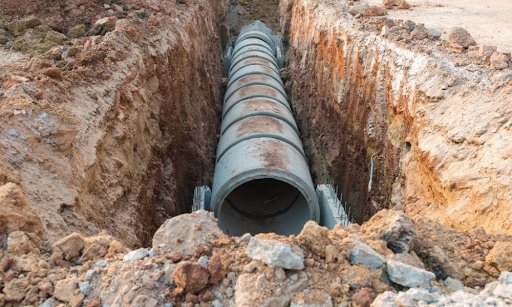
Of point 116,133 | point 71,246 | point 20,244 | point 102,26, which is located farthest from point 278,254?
point 102,26

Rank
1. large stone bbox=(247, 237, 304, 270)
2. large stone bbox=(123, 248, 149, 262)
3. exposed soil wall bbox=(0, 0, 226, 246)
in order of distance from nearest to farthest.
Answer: large stone bbox=(247, 237, 304, 270) → large stone bbox=(123, 248, 149, 262) → exposed soil wall bbox=(0, 0, 226, 246)

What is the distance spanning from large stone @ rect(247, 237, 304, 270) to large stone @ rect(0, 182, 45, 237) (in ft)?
5.79

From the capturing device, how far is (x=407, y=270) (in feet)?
9.36

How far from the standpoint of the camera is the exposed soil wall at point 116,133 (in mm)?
4258

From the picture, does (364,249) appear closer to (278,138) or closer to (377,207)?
(377,207)

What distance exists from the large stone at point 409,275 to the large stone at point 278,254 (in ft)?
1.95

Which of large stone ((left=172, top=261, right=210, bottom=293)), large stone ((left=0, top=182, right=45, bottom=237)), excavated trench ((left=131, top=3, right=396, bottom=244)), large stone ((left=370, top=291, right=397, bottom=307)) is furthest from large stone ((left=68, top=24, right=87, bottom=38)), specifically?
large stone ((left=370, top=291, right=397, bottom=307))

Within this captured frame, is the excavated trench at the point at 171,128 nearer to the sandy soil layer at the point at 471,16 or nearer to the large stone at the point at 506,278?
the sandy soil layer at the point at 471,16

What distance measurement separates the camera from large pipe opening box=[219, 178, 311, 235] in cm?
815

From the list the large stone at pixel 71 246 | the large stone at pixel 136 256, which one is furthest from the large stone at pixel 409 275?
the large stone at pixel 71 246

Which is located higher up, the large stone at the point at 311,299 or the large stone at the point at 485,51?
the large stone at the point at 485,51

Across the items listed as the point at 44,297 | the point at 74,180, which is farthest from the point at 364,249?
the point at 74,180

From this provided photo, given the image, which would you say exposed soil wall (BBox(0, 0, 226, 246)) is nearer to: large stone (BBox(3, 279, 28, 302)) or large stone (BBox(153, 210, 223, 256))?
large stone (BBox(3, 279, 28, 302))

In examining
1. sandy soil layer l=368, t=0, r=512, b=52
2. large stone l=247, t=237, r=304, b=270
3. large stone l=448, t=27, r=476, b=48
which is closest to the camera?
large stone l=247, t=237, r=304, b=270
